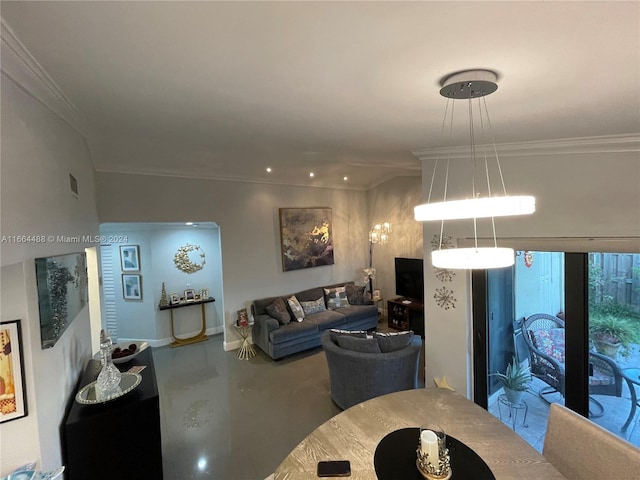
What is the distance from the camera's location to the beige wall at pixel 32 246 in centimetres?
136

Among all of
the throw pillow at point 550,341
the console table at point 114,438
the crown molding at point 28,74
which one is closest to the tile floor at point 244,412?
the throw pillow at point 550,341

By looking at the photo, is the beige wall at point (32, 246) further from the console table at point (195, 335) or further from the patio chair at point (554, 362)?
the patio chair at point (554, 362)

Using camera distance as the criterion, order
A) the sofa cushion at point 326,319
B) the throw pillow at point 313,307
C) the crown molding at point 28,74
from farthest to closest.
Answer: the throw pillow at point 313,307
the sofa cushion at point 326,319
the crown molding at point 28,74

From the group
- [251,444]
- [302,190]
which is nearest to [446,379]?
[251,444]

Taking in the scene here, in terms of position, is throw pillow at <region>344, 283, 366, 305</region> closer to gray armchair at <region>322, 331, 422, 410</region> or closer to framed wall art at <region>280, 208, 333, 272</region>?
framed wall art at <region>280, 208, 333, 272</region>

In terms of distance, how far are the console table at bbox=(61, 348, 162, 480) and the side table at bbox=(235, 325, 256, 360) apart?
2.82m

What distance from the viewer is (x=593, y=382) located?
2.76 m

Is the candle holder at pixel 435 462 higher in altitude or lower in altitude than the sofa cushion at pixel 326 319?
higher

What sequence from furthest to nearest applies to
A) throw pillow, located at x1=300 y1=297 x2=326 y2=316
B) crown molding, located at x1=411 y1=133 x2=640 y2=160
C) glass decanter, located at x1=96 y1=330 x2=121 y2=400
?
throw pillow, located at x1=300 y1=297 x2=326 y2=316
crown molding, located at x1=411 y1=133 x2=640 y2=160
glass decanter, located at x1=96 y1=330 x2=121 y2=400

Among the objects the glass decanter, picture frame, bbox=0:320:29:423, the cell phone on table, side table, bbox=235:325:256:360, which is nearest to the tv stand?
side table, bbox=235:325:256:360

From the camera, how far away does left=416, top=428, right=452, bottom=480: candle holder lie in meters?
1.50

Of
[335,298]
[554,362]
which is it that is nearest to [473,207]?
[554,362]

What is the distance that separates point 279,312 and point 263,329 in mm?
368

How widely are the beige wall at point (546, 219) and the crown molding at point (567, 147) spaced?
4cm
